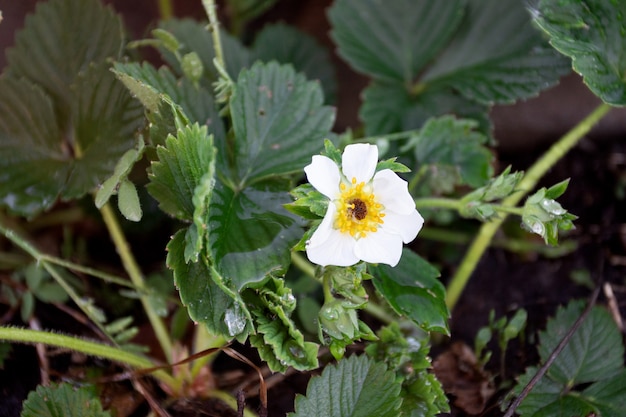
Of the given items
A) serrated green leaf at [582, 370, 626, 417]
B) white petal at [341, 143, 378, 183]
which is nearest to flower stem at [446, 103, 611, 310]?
serrated green leaf at [582, 370, 626, 417]

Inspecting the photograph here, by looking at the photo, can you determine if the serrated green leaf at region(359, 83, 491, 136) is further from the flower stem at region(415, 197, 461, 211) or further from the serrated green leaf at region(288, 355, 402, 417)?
the serrated green leaf at region(288, 355, 402, 417)

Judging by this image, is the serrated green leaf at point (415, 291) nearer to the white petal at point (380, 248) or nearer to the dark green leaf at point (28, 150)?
the white petal at point (380, 248)

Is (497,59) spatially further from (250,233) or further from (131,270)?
(131,270)

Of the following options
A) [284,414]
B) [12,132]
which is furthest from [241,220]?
[12,132]

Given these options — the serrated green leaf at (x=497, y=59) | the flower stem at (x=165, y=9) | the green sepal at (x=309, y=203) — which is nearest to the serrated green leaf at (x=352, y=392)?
the green sepal at (x=309, y=203)

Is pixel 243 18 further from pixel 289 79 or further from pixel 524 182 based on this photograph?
pixel 524 182
